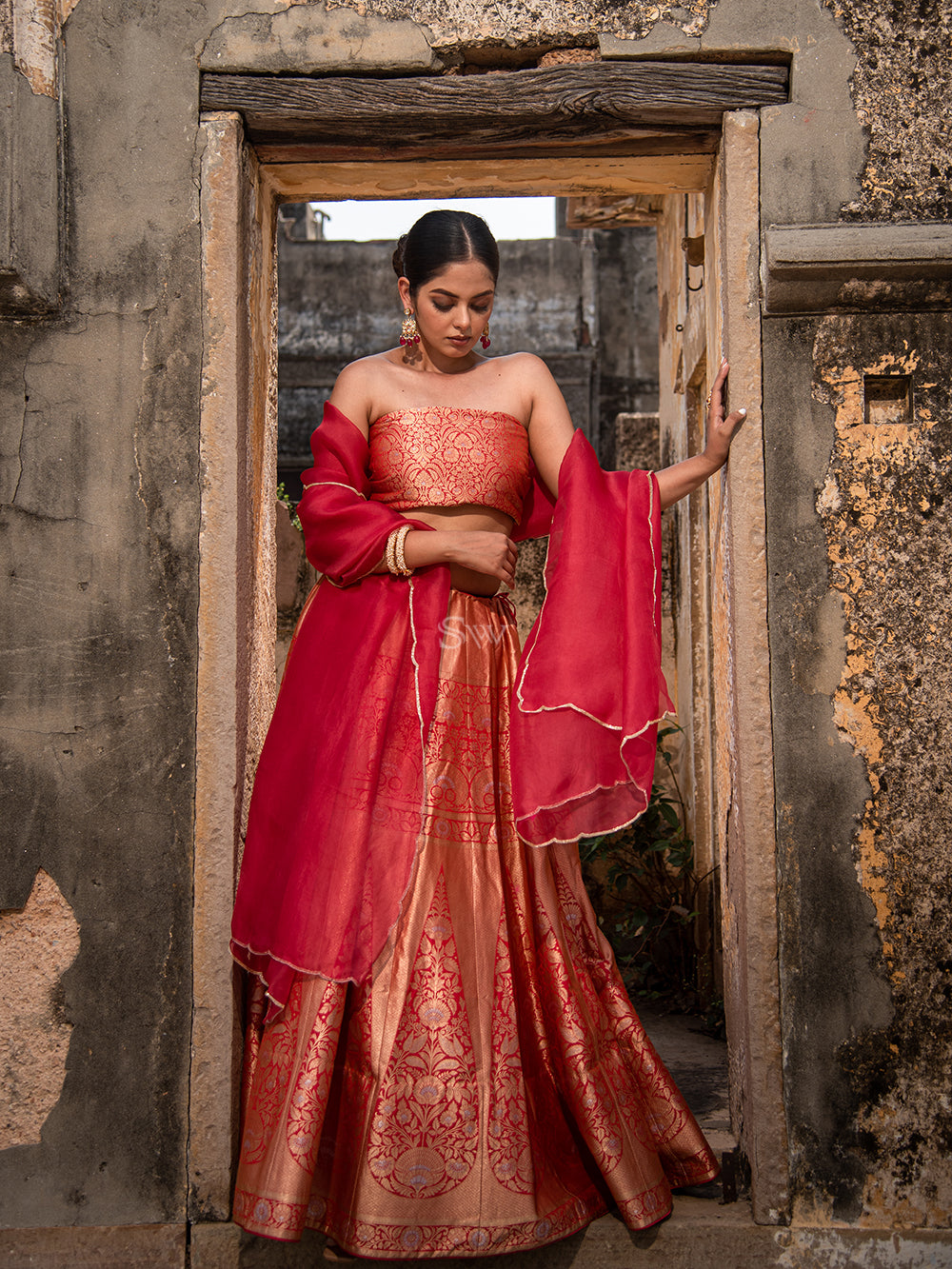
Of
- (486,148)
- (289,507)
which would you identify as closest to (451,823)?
(486,148)

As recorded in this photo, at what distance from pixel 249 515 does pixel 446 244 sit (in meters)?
0.78

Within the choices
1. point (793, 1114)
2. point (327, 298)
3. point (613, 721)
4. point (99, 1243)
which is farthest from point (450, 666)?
point (327, 298)

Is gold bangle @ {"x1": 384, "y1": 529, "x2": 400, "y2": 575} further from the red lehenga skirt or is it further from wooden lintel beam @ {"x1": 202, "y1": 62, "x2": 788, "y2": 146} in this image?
wooden lintel beam @ {"x1": 202, "y1": 62, "x2": 788, "y2": 146}

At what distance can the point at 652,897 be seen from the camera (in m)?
4.62

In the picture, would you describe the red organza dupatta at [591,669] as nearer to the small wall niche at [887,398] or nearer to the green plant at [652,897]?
the small wall niche at [887,398]

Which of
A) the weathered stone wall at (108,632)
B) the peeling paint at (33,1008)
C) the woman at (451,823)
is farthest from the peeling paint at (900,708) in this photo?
the peeling paint at (33,1008)

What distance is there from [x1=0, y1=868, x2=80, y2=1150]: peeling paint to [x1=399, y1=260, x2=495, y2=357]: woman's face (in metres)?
1.52

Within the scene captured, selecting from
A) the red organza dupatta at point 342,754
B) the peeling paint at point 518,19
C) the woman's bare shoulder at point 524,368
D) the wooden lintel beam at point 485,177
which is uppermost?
the peeling paint at point 518,19

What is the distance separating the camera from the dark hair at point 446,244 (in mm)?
2566

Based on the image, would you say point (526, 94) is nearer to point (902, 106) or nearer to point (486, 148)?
point (486, 148)

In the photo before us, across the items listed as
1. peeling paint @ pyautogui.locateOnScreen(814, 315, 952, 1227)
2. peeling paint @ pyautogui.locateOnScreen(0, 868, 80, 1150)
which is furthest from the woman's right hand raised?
peeling paint @ pyautogui.locateOnScreen(0, 868, 80, 1150)

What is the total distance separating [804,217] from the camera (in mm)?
2512

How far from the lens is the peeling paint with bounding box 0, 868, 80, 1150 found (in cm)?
241

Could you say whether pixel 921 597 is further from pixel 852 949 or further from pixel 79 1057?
pixel 79 1057
